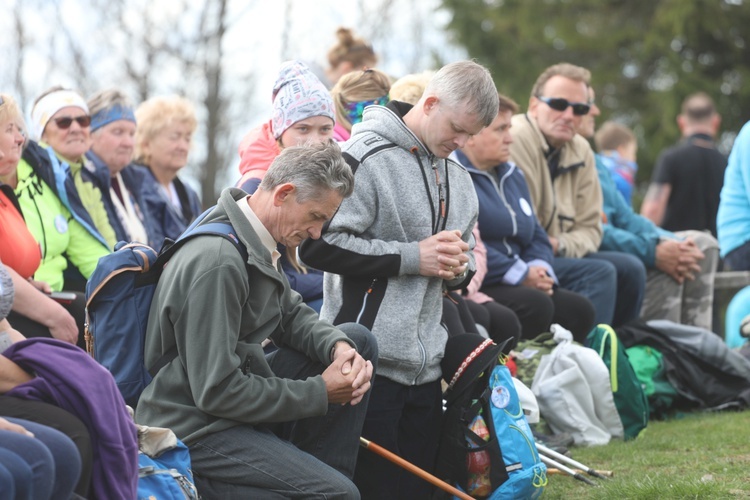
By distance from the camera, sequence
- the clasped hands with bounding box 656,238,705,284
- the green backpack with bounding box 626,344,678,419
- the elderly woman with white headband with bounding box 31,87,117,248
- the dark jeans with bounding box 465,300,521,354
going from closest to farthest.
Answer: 1. the dark jeans with bounding box 465,300,521,354
2. the elderly woman with white headband with bounding box 31,87,117,248
3. the green backpack with bounding box 626,344,678,419
4. the clasped hands with bounding box 656,238,705,284

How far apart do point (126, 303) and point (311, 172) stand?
0.79 metres

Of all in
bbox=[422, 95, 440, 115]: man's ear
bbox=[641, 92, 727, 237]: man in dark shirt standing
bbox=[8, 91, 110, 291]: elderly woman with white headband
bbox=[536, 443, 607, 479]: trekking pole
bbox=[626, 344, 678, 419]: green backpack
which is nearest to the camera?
bbox=[422, 95, 440, 115]: man's ear

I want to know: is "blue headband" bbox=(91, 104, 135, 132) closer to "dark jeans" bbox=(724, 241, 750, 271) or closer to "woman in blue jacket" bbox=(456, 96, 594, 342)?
"woman in blue jacket" bbox=(456, 96, 594, 342)

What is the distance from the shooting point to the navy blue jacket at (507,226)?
20.6ft

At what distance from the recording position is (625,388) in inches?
247

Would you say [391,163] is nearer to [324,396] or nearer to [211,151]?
[324,396]

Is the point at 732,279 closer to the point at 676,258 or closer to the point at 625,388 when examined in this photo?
the point at 676,258

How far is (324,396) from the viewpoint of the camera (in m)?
3.87

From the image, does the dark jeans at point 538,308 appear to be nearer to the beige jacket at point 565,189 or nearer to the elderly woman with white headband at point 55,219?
the beige jacket at point 565,189

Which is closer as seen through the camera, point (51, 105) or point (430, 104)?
point (430, 104)

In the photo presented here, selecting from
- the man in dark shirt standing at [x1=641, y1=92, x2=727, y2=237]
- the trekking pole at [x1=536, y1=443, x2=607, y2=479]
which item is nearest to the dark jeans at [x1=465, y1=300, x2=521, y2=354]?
the trekking pole at [x1=536, y1=443, x2=607, y2=479]

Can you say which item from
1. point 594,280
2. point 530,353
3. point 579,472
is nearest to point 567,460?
point 579,472

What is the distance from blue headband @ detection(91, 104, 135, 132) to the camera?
658cm

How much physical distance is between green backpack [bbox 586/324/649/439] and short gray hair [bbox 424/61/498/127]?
7.73 ft
